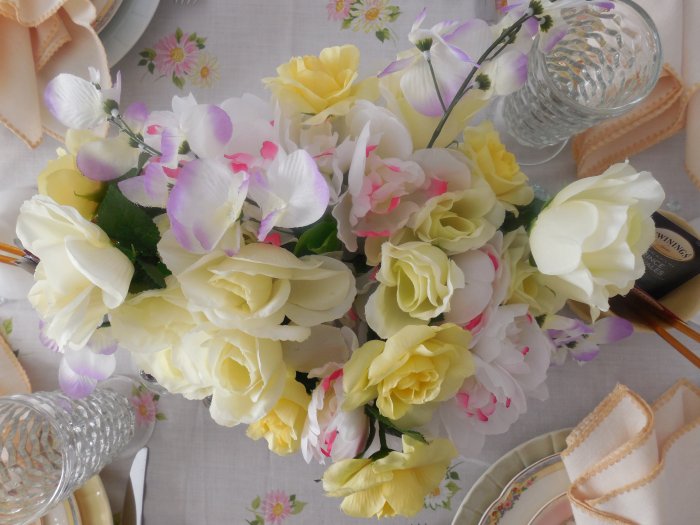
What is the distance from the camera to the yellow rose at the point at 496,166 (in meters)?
0.35

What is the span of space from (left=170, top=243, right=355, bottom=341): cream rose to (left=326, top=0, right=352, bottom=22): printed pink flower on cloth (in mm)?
399

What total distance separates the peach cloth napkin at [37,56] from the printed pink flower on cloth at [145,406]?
272mm

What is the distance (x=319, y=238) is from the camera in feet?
1.05

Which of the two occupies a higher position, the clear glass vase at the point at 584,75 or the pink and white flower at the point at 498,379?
the clear glass vase at the point at 584,75

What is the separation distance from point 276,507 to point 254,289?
1.31 ft

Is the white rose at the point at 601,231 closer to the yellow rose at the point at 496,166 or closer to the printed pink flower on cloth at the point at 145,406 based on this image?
the yellow rose at the point at 496,166

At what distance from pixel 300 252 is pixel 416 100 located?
0.11 m

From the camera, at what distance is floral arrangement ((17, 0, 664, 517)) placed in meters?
0.28

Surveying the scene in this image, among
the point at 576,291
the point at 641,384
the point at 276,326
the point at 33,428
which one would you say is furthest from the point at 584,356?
the point at 33,428

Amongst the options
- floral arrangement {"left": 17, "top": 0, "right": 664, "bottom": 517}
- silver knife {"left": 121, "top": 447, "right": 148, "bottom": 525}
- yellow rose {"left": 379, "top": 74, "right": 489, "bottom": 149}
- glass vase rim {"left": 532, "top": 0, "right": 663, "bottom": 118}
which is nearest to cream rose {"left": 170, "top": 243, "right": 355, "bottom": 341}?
floral arrangement {"left": 17, "top": 0, "right": 664, "bottom": 517}

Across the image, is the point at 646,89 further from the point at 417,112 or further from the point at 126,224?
the point at 126,224

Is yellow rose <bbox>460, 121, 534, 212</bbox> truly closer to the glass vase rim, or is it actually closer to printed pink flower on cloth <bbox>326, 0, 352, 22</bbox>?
the glass vase rim

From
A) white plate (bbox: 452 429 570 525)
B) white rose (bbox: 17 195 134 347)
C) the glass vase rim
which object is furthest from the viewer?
white plate (bbox: 452 429 570 525)

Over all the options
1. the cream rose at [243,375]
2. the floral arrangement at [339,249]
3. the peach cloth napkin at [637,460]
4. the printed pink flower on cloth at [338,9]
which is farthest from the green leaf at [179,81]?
the peach cloth napkin at [637,460]
